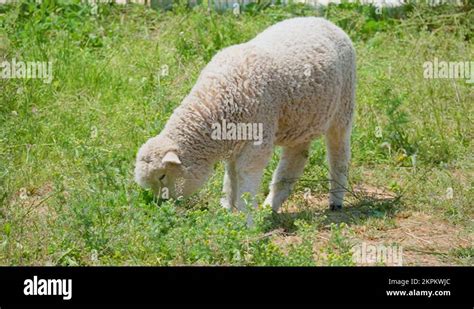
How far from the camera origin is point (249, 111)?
768 cm

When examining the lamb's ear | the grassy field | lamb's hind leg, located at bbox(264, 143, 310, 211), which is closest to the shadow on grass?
the grassy field

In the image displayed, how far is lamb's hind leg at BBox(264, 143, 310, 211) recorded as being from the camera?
28.5ft

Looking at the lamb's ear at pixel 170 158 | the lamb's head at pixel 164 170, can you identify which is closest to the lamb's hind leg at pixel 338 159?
the lamb's head at pixel 164 170

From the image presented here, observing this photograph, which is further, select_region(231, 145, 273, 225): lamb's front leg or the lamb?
select_region(231, 145, 273, 225): lamb's front leg

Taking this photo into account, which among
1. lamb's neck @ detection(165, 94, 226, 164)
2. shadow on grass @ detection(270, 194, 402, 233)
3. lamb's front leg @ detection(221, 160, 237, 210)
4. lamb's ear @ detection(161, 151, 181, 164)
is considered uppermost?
lamb's neck @ detection(165, 94, 226, 164)

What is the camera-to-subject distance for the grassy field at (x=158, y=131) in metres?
7.00

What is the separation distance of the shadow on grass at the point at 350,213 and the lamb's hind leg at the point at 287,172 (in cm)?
21

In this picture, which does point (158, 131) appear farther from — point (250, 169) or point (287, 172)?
point (250, 169)

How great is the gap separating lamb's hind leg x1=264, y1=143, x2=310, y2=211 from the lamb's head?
1169mm

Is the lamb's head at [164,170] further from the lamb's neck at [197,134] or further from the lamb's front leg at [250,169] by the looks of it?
the lamb's front leg at [250,169]

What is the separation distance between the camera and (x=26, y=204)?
323 inches

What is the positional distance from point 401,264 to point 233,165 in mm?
1700

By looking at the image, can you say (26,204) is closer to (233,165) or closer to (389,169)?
(233,165)

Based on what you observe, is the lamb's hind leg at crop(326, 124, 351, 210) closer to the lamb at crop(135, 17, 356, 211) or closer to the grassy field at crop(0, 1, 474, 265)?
the grassy field at crop(0, 1, 474, 265)
